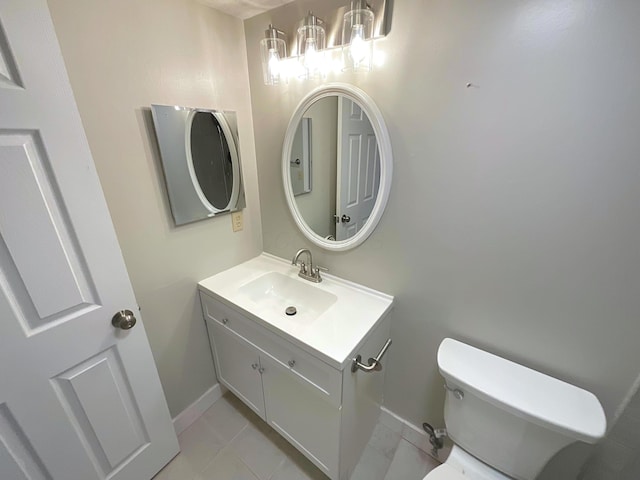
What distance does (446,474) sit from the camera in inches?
35.6

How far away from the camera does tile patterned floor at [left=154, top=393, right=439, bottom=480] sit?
4.12ft

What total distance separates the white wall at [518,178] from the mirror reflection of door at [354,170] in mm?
95

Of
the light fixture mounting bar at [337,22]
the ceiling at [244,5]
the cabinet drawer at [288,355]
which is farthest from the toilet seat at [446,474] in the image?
the ceiling at [244,5]

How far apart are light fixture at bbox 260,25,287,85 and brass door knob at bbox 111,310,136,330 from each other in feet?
3.79

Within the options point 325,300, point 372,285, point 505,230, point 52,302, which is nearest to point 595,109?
point 505,230

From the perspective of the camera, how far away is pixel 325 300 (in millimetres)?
1302

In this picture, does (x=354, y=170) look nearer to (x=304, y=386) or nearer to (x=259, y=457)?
(x=304, y=386)

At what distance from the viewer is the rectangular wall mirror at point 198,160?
1.11 m

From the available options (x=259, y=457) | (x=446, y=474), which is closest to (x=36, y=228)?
(x=259, y=457)

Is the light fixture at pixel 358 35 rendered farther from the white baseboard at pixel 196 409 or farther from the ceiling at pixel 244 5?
the white baseboard at pixel 196 409

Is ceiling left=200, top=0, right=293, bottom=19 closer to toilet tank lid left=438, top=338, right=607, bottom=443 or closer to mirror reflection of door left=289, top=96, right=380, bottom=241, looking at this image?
mirror reflection of door left=289, top=96, right=380, bottom=241

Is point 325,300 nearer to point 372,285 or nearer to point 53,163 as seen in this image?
point 372,285

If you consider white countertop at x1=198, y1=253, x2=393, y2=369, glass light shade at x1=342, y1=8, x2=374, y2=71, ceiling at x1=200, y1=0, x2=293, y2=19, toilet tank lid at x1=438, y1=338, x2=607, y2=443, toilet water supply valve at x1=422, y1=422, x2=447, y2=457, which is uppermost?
ceiling at x1=200, y1=0, x2=293, y2=19

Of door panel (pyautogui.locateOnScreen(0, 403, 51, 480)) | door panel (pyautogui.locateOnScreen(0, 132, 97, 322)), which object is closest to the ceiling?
door panel (pyautogui.locateOnScreen(0, 132, 97, 322))
